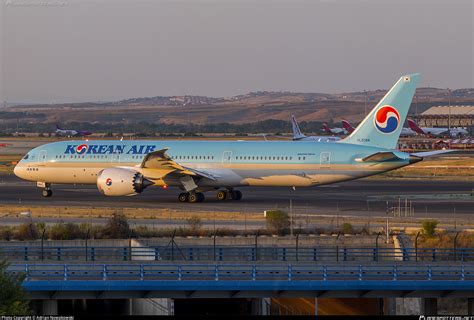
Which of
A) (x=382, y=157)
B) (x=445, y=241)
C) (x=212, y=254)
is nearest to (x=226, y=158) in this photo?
(x=382, y=157)

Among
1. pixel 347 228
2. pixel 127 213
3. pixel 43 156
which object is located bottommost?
pixel 347 228

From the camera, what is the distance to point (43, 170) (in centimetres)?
6862

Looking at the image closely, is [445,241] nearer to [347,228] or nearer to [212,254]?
Result: [347,228]

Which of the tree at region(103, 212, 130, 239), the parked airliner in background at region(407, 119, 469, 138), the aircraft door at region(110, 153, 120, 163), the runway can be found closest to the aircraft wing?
the runway

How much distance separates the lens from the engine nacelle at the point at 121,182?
206 feet

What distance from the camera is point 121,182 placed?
6281 cm

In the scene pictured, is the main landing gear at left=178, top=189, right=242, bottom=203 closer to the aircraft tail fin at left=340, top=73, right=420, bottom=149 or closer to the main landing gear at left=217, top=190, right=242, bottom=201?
the main landing gear at left=217, top=190, right=242, bottom=201

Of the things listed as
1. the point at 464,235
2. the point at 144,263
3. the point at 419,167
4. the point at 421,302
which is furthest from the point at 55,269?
the point at 419,167

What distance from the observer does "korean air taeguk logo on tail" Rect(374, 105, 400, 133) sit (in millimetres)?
64438

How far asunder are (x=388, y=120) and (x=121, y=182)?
15386 millimetres

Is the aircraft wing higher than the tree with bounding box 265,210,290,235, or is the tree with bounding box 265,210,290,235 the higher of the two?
the aircraft wing

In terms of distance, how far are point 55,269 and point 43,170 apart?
31.8 m

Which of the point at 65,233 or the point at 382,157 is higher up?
the point at 382,157

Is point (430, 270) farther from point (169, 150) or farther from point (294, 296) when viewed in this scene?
point (169, 150)
